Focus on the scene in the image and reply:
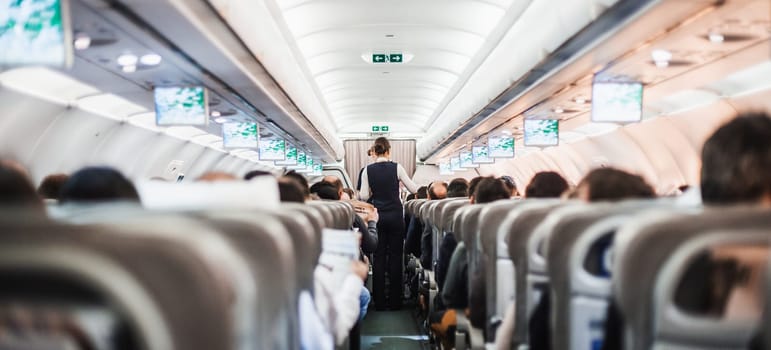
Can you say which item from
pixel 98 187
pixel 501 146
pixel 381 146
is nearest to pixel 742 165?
pixel 98 187

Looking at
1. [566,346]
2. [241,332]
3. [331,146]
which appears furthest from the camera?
[331,146]

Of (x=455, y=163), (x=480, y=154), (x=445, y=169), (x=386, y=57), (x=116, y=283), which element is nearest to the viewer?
(x=116, y=283)

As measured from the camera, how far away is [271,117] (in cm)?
1352

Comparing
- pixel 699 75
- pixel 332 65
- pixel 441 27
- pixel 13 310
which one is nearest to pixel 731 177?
pixel 13 310

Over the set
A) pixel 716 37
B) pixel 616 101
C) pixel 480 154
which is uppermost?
pixel 716 37

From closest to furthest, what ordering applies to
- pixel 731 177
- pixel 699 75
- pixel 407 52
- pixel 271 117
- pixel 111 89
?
pixel 731 177, pixel 699 75, pixel 111 89, pixel 271 117, pixel 407 52

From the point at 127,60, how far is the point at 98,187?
5433mm

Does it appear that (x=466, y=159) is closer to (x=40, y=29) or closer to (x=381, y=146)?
(x=381, y=146)

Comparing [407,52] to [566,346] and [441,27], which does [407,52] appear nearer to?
[441,27]

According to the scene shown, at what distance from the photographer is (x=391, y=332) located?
30.1 ft

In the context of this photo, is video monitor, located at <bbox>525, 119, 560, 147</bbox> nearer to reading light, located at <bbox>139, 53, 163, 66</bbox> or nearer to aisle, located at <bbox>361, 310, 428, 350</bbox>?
aisle, located at <bbox>361, 310, 428, 350</bbox>

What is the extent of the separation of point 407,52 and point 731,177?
46.7ft

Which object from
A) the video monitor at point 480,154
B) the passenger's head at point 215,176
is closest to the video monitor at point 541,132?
the video monitor at point 480,154

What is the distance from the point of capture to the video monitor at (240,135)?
44.4ft
